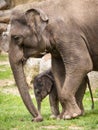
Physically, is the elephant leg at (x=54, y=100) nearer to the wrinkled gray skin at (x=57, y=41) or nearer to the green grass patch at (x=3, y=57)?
the wrinkled gray skin at (x=57, y=41)

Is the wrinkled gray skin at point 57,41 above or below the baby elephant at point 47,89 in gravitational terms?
above

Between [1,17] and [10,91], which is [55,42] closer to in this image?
[10,91]

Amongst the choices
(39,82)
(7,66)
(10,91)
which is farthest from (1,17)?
(39,82)

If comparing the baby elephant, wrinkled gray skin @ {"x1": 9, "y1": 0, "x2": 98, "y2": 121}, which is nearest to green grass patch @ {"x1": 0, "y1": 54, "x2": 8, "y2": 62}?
the baby elephant

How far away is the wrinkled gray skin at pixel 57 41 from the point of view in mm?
8805

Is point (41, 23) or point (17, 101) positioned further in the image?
point (17, 101)

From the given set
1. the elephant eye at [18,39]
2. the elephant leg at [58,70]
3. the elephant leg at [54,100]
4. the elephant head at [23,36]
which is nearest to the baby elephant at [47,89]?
the elephant leg at [54,100]

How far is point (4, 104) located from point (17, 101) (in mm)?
477

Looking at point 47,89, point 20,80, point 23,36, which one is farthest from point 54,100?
point 23,36

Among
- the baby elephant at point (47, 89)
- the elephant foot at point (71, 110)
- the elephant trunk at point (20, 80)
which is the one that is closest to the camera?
the elephant trunk at point (20, 80)

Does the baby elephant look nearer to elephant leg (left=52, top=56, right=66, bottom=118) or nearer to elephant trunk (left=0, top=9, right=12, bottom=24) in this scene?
elephant leg (left=52, top=56, right=66, bottom=118)

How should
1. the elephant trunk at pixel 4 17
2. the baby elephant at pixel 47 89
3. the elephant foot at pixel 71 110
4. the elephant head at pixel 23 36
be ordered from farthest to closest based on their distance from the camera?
the elephant trunk at pixel 4 17
the baby elephant at pixel 47 89
the elephant foot at pixel 71 110
the elephant head at pixel 23 36

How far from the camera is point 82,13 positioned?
9.12m

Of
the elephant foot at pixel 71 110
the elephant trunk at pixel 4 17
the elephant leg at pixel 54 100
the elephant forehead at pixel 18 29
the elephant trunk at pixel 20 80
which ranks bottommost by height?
the elephant trunk at pixel 4 17
